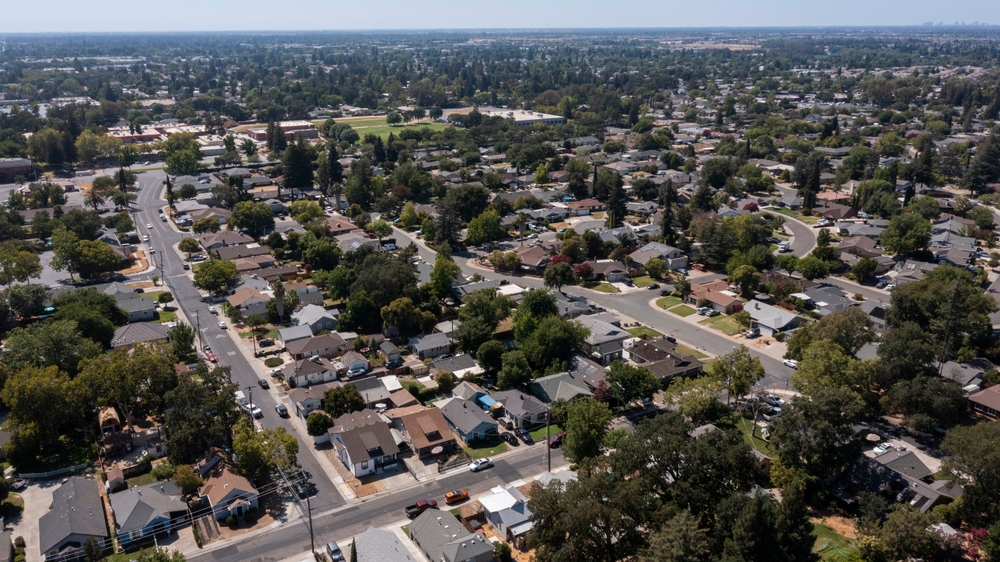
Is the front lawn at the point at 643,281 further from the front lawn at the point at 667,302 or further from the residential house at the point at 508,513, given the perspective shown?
the residential house at the point at 508,513

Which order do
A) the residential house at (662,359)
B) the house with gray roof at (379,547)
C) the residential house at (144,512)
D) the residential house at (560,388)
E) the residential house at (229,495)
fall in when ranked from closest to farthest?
the house with gray roof at (379,547), the residential house at (144,512), the residential house at (229,495), the residential house at (560,388), the residential house at (662,359)

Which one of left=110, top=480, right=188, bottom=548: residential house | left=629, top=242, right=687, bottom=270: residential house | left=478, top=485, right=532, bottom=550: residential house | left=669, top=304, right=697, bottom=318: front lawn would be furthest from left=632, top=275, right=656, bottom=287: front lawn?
left=110, top=480, right=188, bottom=548: residential house

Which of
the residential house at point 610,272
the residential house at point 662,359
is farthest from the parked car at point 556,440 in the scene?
the residential house at point 610,272

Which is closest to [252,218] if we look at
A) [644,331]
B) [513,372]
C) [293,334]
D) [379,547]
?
[293,334]

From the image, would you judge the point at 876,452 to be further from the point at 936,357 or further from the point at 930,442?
the point at 936,357

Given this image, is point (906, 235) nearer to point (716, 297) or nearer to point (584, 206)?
point (716, 297)

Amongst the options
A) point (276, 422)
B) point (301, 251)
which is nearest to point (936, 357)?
point (276, 422)

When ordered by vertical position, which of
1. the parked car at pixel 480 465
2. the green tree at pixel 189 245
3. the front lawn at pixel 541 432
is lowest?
the front lawn at pixel 541 432
